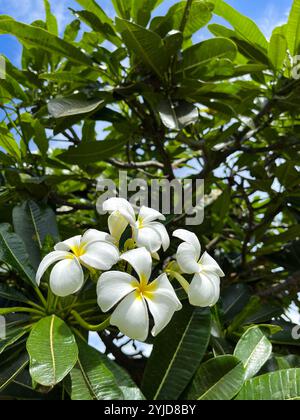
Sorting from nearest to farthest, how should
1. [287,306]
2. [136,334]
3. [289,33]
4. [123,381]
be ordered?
[136,334], [123,381], [289,33], [287,306]

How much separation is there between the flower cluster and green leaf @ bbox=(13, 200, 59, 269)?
37 cm

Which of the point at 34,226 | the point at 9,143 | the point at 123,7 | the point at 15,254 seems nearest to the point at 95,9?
the point at 123,7

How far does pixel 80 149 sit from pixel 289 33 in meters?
0.65

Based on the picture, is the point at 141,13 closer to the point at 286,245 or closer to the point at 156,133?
the point at 156,133

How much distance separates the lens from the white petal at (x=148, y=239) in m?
0.91

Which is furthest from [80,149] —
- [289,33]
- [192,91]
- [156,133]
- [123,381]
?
[123,381]

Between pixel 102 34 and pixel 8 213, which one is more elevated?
pixel 102 34

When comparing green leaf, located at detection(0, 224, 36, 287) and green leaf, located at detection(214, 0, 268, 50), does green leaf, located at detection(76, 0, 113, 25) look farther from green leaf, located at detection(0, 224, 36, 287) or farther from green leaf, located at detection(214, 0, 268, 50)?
green leaf, located at detection(0, 224, 36, 287)

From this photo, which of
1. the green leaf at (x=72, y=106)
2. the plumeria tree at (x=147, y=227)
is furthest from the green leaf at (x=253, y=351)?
the green leaf at (x=72, y=106)

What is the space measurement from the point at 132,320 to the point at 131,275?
0.12m

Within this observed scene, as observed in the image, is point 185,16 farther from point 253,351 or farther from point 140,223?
point 253,351

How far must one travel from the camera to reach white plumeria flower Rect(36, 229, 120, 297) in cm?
85

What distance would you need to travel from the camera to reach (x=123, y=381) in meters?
0.95

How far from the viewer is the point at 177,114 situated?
56.6 inches
